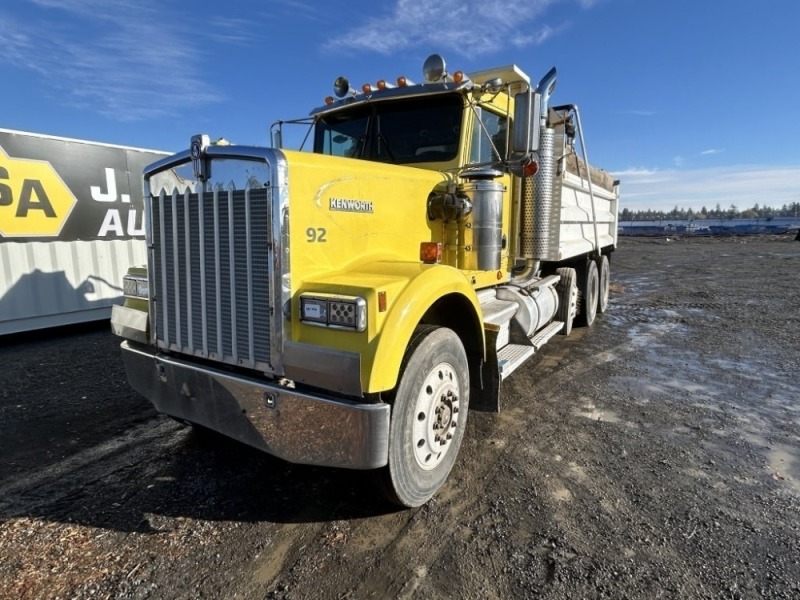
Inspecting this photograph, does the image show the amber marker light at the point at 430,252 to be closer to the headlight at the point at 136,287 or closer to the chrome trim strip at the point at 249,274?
the chrome trim strip at the point at 249,274

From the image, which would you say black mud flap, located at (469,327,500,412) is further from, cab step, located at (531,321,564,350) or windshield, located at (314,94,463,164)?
windshield, located at (314,94,463,164)

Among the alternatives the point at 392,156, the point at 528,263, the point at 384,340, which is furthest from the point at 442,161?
the point at 384,340

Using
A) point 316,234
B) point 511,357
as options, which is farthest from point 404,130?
point 511,357

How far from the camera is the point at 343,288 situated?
2.57 m

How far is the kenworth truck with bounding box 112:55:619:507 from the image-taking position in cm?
255

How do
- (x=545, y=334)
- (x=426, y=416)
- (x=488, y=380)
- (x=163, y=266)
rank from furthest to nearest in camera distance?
(x=545, y=334) < (x=488, y=380) < (x=163, y=266) < (x=426, y=416)

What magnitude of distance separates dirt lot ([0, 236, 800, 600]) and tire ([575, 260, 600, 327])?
295cm

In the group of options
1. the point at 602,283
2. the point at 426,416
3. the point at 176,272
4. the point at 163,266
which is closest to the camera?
the point at 426,416

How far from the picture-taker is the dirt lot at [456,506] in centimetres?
242

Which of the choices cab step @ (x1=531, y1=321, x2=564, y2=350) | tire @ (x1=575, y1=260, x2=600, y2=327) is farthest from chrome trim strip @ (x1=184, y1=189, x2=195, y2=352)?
tire @ (x1=575, y1=260, x2=600, y2=327)

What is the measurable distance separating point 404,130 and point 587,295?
5245 mm

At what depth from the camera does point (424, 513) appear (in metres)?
2.99

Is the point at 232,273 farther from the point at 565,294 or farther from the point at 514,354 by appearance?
the point at 565,294

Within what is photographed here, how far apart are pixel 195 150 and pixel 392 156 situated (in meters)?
1.93
